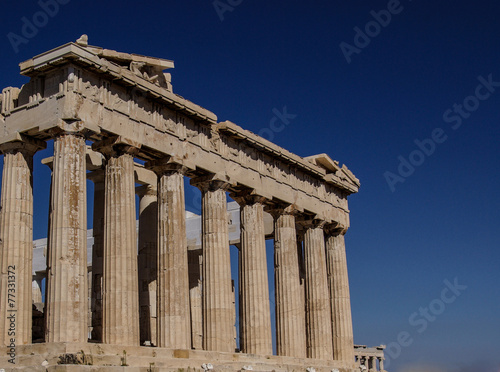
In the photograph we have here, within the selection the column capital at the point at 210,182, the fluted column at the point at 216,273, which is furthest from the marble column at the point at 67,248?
the fluted column at the point at 216,273

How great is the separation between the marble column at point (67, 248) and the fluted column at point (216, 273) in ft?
25.2

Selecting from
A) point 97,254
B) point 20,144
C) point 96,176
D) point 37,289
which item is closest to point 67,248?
point 20,144

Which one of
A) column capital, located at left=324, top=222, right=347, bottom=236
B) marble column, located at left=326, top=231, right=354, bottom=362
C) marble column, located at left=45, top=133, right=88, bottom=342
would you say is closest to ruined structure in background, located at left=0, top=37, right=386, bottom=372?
marble column, located at left=45, top=133, right=88, bottom=342

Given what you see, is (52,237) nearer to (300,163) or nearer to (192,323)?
(192,323)

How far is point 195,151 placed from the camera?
33.8 meters

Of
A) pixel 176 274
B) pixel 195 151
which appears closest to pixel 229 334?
pixel 176 274

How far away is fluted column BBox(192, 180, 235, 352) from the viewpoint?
109 feet

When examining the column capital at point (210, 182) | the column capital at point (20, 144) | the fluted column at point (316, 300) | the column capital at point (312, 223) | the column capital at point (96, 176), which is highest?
the column capital at point (96, 176)

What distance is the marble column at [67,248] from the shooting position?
2608cm

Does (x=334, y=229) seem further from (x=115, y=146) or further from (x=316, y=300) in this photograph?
(x=115, y=146)

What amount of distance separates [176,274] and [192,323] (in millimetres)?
9006

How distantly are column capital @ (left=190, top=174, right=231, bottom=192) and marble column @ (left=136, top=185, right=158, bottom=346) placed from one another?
3.65 m

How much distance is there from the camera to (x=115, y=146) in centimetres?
3020

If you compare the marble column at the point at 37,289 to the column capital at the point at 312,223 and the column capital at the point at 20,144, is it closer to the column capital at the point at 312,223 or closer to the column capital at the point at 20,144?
the column capital at the point at 312,223
